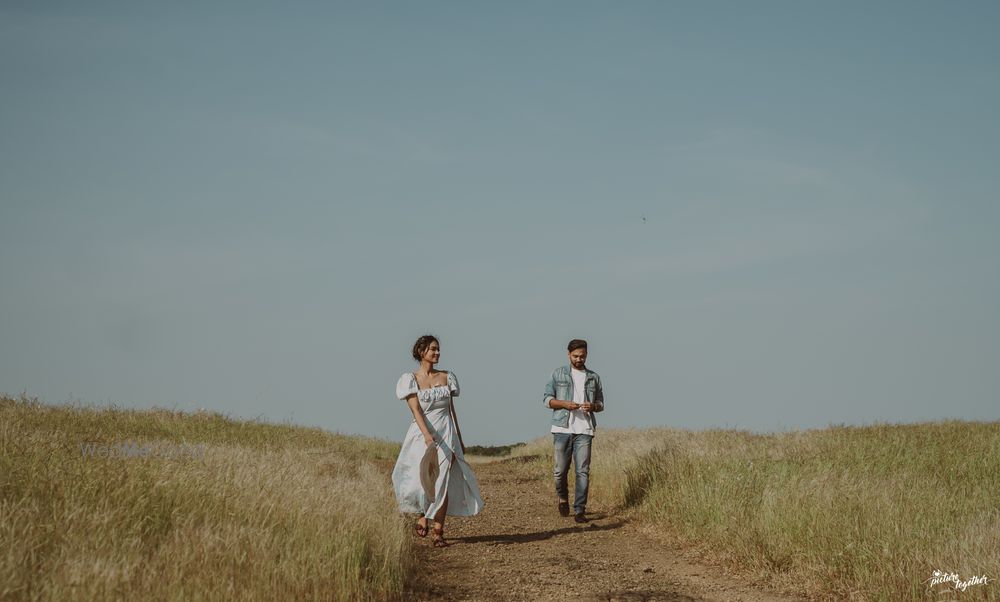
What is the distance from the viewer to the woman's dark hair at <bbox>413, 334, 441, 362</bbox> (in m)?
9.02

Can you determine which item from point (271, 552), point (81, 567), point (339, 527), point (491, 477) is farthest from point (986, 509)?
point (491, 477)

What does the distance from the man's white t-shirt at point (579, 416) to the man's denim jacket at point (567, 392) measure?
0.04m

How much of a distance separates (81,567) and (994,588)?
241 inches

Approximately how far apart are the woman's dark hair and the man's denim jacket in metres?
2.52

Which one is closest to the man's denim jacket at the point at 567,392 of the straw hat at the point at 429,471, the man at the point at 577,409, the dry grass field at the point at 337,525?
the man at the point at 577,409

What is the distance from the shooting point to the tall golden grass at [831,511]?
19.4ft

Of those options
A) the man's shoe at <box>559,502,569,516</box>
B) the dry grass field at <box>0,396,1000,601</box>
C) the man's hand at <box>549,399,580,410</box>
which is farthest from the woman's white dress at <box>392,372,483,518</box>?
the man's shoe at <box>559,502,569,516</box>

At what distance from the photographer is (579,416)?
10695mm

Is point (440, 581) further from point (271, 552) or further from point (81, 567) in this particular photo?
point (81, 567)

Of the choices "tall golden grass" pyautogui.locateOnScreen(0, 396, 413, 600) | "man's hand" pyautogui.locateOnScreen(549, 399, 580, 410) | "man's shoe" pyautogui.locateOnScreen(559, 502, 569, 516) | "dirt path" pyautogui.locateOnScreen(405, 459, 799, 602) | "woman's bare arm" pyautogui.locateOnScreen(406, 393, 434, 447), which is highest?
"man's hand" pyautogui.locateOnScreen(549, 399, 580, 410)

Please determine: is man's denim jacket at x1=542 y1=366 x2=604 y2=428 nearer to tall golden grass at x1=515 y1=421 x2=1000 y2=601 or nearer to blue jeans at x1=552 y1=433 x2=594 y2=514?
blue jeans at x1=552 y1=433 x2=594 y2=514

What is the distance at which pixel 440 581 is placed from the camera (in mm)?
6910

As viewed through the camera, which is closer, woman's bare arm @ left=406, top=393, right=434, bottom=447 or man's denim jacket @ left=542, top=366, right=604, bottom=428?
woman's bare arm @ left=406, top=393, right=434, bottom=447

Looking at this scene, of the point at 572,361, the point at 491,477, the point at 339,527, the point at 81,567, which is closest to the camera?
the point at 81,567
